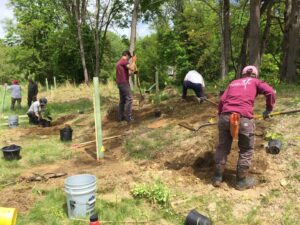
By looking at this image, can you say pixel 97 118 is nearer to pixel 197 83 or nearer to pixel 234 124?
pixel 234 124

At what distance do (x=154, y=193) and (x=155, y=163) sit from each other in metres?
1.48

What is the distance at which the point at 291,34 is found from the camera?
1323 cm

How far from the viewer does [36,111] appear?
37.6ft

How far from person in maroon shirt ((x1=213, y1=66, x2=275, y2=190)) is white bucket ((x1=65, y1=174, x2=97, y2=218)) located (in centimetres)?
183

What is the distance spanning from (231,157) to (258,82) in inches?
58.2

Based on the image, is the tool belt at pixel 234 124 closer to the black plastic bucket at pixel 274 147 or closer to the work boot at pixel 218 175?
the work boot at pixel 218 175

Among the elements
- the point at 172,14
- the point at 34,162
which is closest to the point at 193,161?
the point at 34,162

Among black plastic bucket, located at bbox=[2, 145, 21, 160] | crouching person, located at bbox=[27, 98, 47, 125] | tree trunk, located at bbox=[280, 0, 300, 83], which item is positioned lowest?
black plastic bucket, located at bbox=[2, 145, 21, 160]

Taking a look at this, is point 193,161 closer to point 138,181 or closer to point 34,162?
point 138,181

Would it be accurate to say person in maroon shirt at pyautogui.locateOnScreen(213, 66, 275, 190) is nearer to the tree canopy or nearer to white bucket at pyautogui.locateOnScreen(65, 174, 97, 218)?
white bucket at pyautogui.locateOnScreen(65, 174, 97, 218)

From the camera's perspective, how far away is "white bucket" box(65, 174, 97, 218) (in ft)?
14.7

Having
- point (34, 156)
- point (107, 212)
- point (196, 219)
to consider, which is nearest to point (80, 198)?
point (107, 212)

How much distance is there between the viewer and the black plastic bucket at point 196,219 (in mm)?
4309

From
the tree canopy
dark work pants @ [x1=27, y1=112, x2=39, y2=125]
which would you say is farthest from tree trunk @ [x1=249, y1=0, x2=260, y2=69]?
the tree canopy
